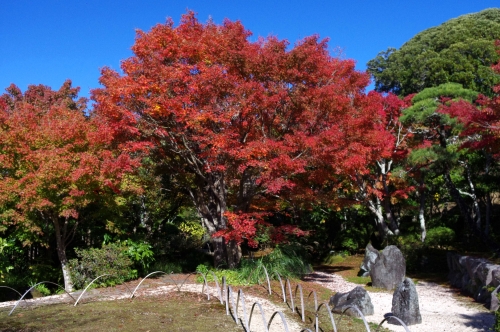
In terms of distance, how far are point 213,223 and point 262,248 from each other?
18.5 feet

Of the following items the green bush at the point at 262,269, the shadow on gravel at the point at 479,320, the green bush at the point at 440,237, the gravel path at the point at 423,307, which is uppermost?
the green bush at the point at 440,237

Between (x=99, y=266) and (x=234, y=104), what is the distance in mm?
5262

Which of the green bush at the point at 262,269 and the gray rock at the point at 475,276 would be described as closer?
the gray rock at the point at 475,276

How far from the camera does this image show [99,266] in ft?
37.3

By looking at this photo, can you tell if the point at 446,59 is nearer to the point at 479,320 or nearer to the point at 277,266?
the point at 277,266

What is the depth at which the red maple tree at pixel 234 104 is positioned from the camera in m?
10.4

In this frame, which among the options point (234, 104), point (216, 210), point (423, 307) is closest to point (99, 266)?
point (216, 210)

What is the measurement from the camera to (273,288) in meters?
11.0

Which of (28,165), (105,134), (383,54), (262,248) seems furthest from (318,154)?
(383,54)

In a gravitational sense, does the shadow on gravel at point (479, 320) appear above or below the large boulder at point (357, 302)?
below

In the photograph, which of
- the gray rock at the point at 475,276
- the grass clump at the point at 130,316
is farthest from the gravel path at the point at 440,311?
the grass clump at the point at 130,316

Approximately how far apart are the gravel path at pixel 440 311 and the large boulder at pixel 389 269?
25.9 inches

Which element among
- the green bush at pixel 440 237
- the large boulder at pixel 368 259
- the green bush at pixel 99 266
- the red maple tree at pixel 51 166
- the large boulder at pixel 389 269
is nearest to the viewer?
the red maple tree at pixel 51 166

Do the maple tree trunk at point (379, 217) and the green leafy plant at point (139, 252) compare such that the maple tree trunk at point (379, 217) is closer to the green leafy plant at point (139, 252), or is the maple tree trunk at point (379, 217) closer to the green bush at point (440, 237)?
the green bush at point (440, 237)
